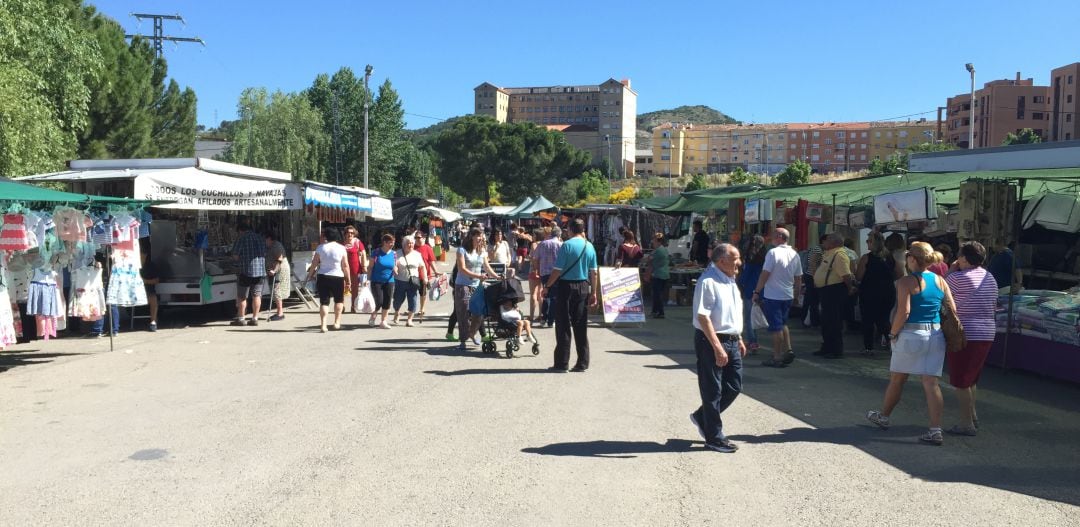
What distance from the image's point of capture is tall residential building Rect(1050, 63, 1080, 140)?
3681 inches

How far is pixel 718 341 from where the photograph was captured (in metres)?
5.96

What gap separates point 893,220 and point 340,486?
378 inches

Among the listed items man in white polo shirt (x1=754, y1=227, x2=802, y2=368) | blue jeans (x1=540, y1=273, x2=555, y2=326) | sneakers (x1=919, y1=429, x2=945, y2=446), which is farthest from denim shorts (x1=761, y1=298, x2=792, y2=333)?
blue jeans (x1=540, y1=273, x2=555, y2=326)

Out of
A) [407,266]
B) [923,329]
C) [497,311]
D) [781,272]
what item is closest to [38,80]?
[407,266]

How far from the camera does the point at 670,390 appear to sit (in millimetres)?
8461

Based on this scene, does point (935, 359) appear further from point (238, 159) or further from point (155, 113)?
point (238, 159)

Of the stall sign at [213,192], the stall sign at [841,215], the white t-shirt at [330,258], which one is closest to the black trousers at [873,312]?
the stall sign at [841,215]

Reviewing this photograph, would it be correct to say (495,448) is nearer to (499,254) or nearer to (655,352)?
(655,352)

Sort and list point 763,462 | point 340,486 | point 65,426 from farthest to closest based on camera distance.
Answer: point 65,426 → point 763,462 → point 340,486

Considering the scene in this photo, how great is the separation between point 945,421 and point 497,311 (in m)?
5.48

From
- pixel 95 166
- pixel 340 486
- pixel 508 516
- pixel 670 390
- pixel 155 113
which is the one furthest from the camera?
pixel 155 113

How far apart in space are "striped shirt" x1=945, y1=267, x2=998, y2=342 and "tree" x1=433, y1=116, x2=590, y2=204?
72387 millimetres

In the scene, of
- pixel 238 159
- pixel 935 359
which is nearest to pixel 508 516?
pixel 935 359

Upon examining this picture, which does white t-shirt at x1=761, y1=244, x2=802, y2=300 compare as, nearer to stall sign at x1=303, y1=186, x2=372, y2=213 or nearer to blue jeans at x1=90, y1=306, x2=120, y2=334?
stall sign at x1=303, y1=186, x2=372, y2=213
